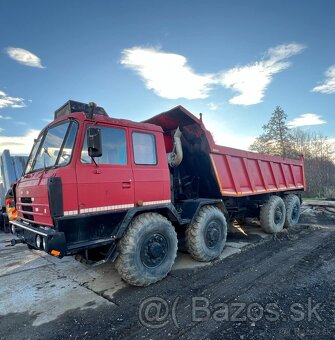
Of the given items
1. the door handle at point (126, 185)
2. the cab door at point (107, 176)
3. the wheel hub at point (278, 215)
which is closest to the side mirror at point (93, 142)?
the cab door at point (107, 176)

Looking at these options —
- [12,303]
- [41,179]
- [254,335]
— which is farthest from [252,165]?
[12,303]

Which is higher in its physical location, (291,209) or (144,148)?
(144,148)

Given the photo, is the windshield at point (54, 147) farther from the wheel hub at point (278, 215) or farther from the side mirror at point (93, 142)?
the wheel hub at point (278, 215)

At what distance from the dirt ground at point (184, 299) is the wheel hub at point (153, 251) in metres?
0.40

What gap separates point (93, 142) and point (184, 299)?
106 inches

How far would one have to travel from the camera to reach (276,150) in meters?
32.0

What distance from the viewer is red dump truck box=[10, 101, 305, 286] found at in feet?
12.2

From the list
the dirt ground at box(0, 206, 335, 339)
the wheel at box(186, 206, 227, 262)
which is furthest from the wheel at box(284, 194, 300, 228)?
the wheel at box(186, 206, 227, 262)

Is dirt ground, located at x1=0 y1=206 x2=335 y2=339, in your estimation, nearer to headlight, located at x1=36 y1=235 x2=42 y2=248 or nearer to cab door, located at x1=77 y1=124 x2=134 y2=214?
headlight, located at x1=36 y1=235 x2=42 y2=248

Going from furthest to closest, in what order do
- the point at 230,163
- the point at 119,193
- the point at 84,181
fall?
1. the point at 230,163
2. the point at 119,193
3. the point at 84,181

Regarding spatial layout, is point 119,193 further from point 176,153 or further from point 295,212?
point 295,212

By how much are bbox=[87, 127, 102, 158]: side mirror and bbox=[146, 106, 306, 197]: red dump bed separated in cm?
240

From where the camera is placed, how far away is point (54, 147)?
423 cm

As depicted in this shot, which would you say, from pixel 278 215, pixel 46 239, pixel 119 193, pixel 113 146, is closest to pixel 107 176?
pixel 119 193
